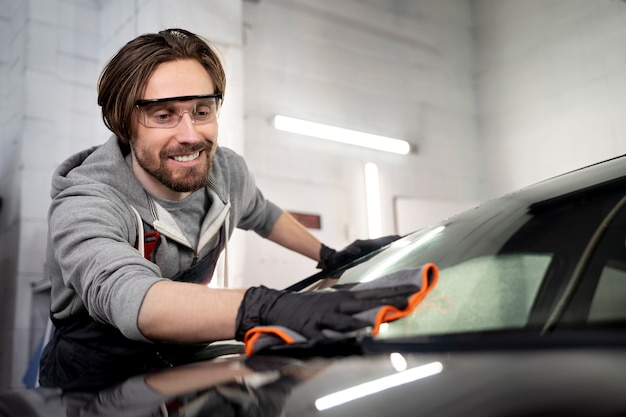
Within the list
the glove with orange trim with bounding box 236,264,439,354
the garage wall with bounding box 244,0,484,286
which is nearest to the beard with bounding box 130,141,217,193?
the glove with orange trim with bounding box 236,264,439,354

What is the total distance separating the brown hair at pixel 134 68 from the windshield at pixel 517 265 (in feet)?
2.60

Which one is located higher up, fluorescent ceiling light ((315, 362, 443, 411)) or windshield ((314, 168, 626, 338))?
windshield ((314, 168, 626, 338))

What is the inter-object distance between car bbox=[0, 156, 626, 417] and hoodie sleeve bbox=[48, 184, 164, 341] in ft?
0.53

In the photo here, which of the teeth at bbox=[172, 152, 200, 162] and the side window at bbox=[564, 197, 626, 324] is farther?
the teeth at bbox=[172, 152, 200, 162]

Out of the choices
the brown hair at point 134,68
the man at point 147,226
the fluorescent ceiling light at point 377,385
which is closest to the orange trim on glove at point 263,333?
the man at point 147,226

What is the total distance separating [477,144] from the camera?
552 cm

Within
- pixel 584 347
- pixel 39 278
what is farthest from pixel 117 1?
pixel 584 347

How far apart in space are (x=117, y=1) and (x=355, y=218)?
2182mm

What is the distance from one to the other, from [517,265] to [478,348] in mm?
289

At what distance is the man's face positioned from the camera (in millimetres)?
1342

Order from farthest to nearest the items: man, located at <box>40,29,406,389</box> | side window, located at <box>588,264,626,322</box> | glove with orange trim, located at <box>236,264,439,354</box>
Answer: man, located at <box>40,29,406,389</box>, glove with orange trim, located at <box>236,264,439,354</box>, side window, located at <box>588,264,626,322</box>

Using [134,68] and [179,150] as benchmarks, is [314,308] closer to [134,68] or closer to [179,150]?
[179,150]

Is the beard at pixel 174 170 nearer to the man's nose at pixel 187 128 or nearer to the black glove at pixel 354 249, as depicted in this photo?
the man's nose at pixel 187 128

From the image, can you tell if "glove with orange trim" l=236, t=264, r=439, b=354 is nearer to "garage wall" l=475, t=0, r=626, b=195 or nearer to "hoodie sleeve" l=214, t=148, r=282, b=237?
"hoodie sleeve" l=214, t=148, r=282, b=237
